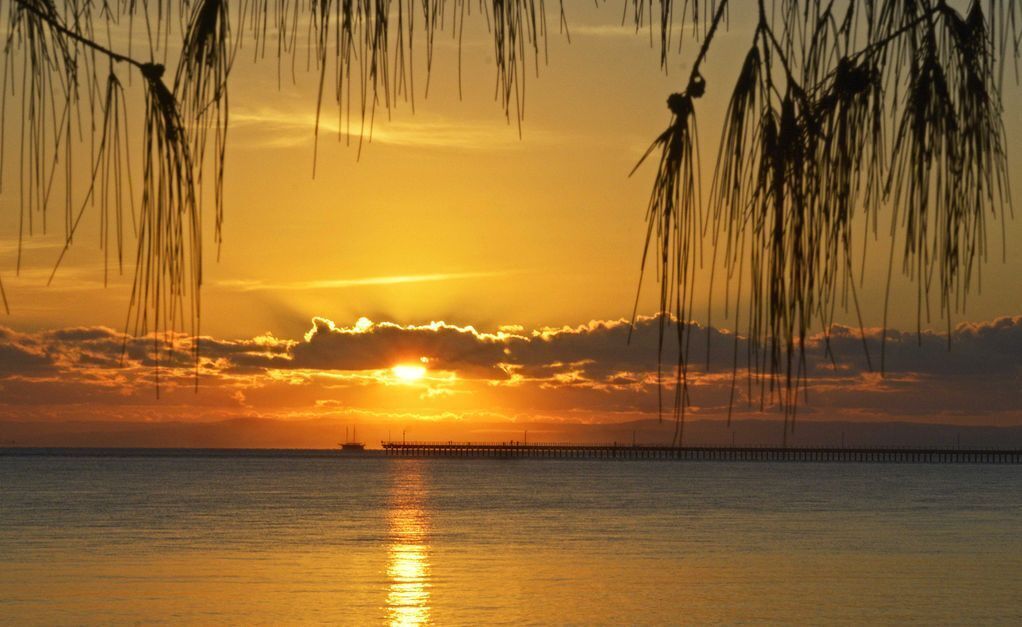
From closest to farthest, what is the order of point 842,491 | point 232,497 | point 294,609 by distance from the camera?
1. point 294,609
2. point 232,497
3. point 842,491

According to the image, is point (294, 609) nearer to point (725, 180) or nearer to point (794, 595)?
point (794, 595)

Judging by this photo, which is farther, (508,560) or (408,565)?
(508,560)

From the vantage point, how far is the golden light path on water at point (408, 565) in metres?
30.0

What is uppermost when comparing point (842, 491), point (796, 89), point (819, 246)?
point (796, 89)

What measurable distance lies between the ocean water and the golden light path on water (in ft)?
0.38

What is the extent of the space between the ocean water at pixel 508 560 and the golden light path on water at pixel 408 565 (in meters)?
0.12

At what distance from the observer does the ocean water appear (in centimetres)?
3048

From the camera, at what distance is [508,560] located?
140 ft

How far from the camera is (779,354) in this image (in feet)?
5.36

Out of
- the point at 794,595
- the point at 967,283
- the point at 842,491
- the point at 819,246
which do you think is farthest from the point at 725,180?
the point at 842,491

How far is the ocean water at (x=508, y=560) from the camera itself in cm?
3048

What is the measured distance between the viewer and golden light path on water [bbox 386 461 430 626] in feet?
98.4

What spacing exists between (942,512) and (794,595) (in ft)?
131

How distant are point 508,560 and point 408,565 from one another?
11.3ft
